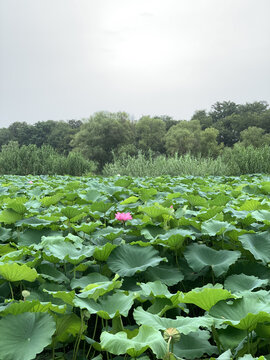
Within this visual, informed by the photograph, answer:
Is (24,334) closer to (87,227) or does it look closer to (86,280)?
(86,280)

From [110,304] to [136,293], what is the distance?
0.30ft

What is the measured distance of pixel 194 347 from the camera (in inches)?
38.3

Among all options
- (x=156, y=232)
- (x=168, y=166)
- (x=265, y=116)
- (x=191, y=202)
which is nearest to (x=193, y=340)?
(x=156, y=232)

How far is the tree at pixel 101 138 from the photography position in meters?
42.6

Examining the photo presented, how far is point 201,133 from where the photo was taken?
4478cm

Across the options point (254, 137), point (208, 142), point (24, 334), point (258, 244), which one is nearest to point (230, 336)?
point (24, 334)

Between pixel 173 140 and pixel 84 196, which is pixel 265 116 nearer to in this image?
pixel 173 140

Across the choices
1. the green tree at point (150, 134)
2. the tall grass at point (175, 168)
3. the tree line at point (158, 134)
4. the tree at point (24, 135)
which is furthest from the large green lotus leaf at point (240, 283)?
the tree at point (24, 135)

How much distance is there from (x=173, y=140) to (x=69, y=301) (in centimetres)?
4402

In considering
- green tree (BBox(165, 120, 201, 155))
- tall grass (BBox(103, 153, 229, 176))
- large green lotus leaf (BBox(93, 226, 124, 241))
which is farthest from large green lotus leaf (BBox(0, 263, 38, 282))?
green tree (BBox(165, 120, 201, 155))

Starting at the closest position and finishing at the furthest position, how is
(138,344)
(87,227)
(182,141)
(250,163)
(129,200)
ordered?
1. (138,344)
2. (87,227)
3. (129,200)
4. (250,163)
5. (182,141)

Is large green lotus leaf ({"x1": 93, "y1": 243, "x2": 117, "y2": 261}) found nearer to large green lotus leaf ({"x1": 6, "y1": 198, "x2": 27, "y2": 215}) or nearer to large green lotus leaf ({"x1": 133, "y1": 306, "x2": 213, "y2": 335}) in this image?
large green lotus leaf ({"x1": 133, "y1": 306, "x2": 213, "y2": 335})

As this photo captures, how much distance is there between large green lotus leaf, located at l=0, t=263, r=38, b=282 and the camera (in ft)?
3.65

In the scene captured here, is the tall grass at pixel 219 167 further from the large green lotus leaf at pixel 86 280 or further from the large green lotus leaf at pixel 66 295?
the large green lotus leaf at pixel 66 295
